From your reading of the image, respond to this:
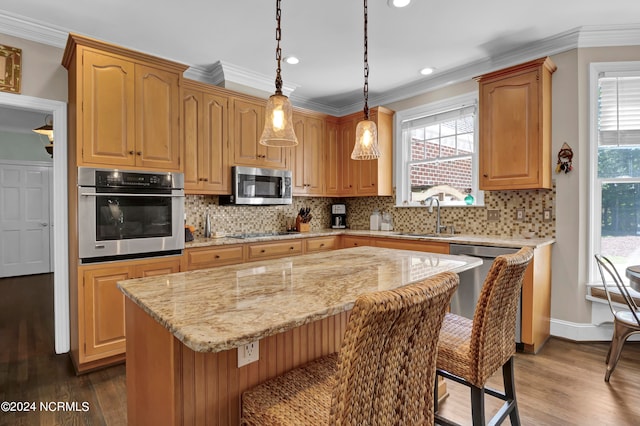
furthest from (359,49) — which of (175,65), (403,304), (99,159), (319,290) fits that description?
(403,304)

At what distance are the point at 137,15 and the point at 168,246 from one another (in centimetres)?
185

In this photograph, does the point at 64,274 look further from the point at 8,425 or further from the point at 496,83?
the point at 496,83

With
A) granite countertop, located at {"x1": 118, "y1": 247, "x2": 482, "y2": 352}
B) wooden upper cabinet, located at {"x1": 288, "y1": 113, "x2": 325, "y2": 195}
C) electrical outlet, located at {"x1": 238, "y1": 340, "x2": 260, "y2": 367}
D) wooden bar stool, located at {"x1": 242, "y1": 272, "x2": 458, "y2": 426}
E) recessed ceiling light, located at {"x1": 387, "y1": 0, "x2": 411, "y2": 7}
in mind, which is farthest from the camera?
wooden upper cabinet, located at {"x1": 288, "y1": 113, "x2": 325, "y2": 195}

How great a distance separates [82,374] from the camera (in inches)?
99.2

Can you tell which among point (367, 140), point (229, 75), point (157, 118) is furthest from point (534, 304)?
point (229, 75)

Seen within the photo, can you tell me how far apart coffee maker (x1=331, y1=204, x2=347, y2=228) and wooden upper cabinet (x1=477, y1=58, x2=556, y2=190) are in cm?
217

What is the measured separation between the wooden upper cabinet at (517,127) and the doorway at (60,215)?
12.3 feet

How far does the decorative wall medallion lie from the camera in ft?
8.72

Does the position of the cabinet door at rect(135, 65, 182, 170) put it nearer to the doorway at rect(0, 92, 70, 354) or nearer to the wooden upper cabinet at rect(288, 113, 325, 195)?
the doorway at rect(0, 92, 70, 354)

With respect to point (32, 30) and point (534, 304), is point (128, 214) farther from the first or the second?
point (534, 304)

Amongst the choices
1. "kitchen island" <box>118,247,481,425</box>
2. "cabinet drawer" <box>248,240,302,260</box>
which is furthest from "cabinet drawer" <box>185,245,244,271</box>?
"kitchen island" <box>118,247,481,425</box>

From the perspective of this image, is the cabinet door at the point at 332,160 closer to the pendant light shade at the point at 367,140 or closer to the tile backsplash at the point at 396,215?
the tile backsplash at the point at 396,215

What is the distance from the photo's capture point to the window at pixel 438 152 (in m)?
3.90

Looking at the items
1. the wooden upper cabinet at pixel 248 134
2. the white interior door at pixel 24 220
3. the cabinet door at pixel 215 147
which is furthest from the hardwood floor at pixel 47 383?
the white interior door at pixel 24 220
